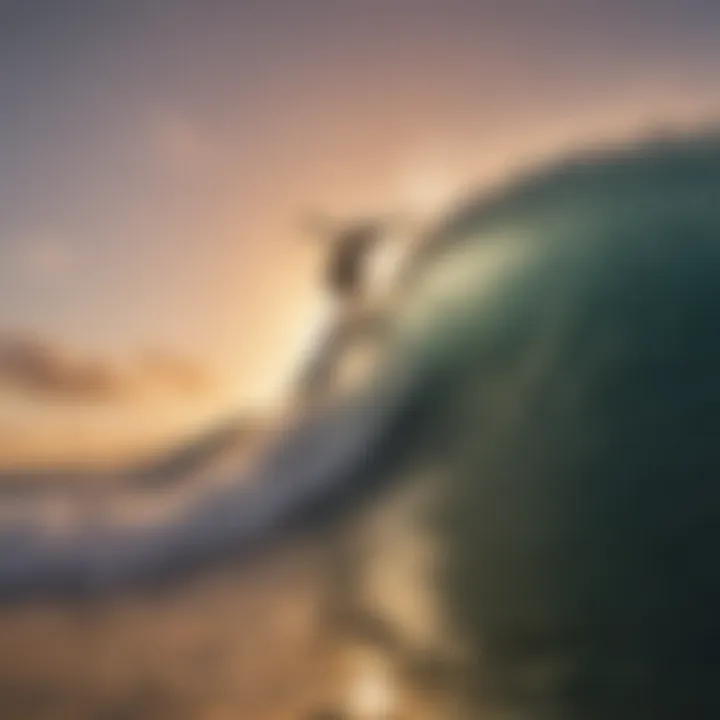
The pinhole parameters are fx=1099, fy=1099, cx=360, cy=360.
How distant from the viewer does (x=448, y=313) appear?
→ 104 cm

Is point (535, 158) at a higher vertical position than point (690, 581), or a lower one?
higher

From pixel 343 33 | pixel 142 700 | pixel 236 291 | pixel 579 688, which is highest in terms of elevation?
pixel 343 33

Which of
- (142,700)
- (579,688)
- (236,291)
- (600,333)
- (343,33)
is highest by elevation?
(343,33)

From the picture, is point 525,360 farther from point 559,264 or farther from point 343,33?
point 343,33

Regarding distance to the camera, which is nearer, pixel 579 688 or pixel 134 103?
pixel 579 688

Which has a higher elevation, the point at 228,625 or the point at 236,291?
the point at 236,291

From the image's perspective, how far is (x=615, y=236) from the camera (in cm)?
103

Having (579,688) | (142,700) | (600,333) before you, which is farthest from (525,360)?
(142,700)

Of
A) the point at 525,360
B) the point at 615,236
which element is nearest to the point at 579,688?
the point at 525,360

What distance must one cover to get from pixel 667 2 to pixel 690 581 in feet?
1.79

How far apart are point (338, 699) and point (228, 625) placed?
0.38 ft

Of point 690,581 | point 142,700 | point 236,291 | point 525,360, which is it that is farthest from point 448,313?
point 142,700

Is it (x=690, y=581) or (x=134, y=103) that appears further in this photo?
(x=134, y=103)

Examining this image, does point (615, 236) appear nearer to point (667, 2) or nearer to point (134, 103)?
point (667, 2)
